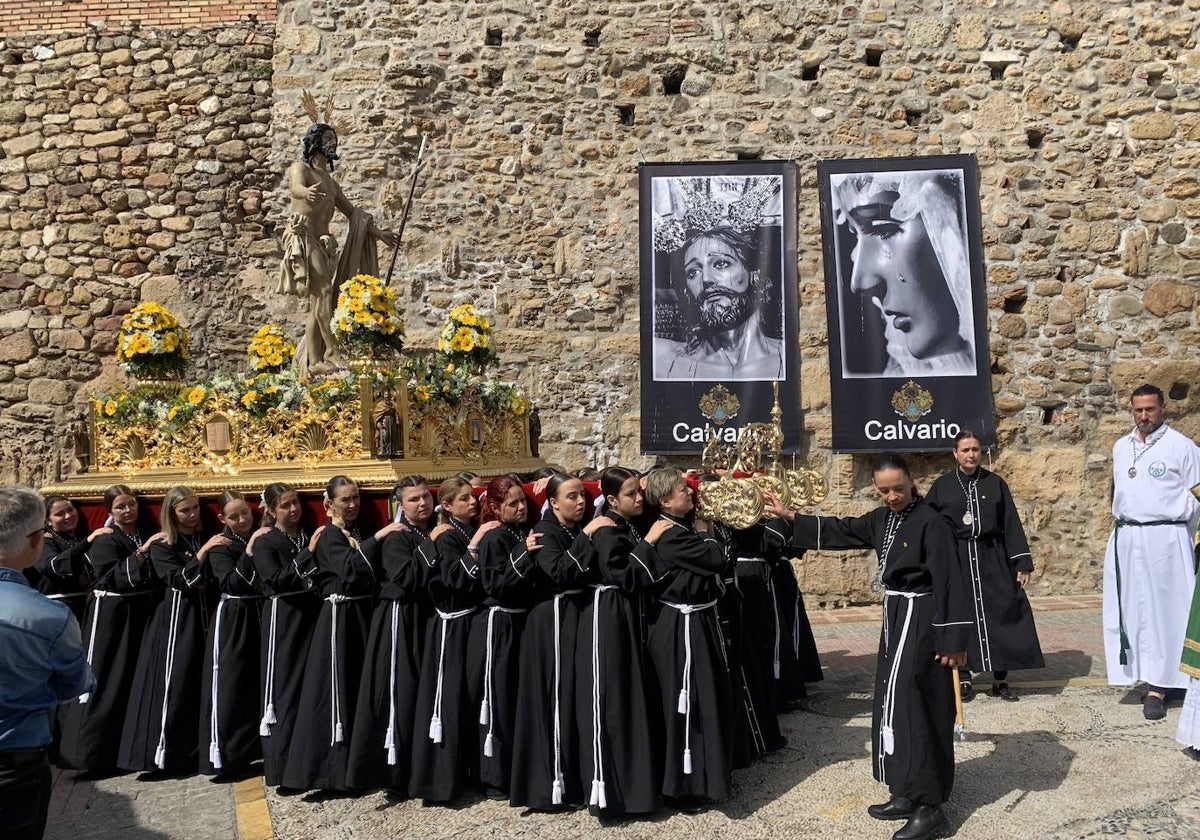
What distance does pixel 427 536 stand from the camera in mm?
5230

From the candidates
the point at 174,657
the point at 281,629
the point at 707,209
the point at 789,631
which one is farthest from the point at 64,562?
the point at 707,209

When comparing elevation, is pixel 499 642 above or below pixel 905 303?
below

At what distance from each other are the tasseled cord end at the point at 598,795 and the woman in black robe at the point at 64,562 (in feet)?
10.5

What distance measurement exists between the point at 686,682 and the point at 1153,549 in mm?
3504

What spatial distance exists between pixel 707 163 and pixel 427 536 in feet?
23.2

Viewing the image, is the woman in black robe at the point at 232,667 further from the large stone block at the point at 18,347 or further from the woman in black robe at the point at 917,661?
the large stone block at the point at 18,347

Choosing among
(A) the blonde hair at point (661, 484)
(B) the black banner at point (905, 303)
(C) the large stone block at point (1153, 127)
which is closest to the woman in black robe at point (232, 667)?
(A) the blonde hair at point (661, 484)

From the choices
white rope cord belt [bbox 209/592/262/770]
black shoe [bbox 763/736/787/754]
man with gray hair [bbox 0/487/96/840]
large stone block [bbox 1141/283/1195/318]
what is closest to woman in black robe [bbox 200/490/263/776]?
white rope cord belt [bbox 209/592/262/770]

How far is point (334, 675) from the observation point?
523cm

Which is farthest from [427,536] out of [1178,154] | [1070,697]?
[1178,154]

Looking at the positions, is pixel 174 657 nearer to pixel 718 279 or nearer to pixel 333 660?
pixel 333 660

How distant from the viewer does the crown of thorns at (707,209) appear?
36.1 ft

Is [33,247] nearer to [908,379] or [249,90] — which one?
[249,90]

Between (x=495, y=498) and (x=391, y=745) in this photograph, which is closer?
(x=391, y=745)
